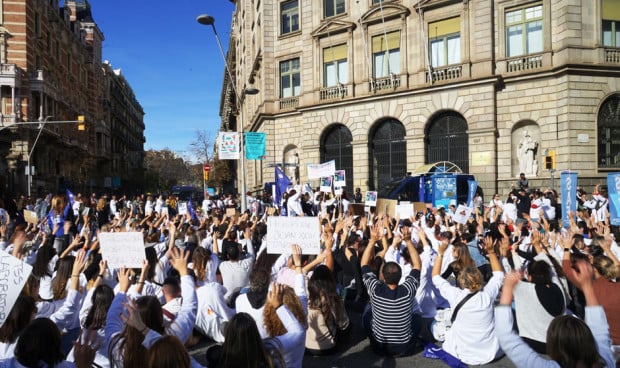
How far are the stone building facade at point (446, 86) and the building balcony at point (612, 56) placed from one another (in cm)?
5

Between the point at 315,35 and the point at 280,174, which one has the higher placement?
the point at 315,35

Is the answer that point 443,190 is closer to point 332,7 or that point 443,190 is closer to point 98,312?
point 332,7

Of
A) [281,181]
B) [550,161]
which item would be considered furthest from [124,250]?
[550,161]

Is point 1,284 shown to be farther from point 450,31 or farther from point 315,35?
point 315,35

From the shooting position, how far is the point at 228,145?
19.2 meters

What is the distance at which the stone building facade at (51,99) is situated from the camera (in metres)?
37.1

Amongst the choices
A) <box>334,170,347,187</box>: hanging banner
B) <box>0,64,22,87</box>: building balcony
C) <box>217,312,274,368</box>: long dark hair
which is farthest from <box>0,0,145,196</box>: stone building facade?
<box>217,312,274,368</box>: long dark hair

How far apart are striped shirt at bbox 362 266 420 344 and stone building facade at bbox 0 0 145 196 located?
21.6m

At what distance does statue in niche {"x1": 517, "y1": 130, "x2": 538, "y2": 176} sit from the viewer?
2327 cm

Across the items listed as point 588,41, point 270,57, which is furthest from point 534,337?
point 270,57

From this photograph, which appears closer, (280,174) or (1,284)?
(1,284)

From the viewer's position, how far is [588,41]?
22188mm

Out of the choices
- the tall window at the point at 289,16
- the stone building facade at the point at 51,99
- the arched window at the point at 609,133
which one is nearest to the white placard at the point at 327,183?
the arched window at the point at 609,133

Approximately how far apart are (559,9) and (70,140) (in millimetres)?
46424
